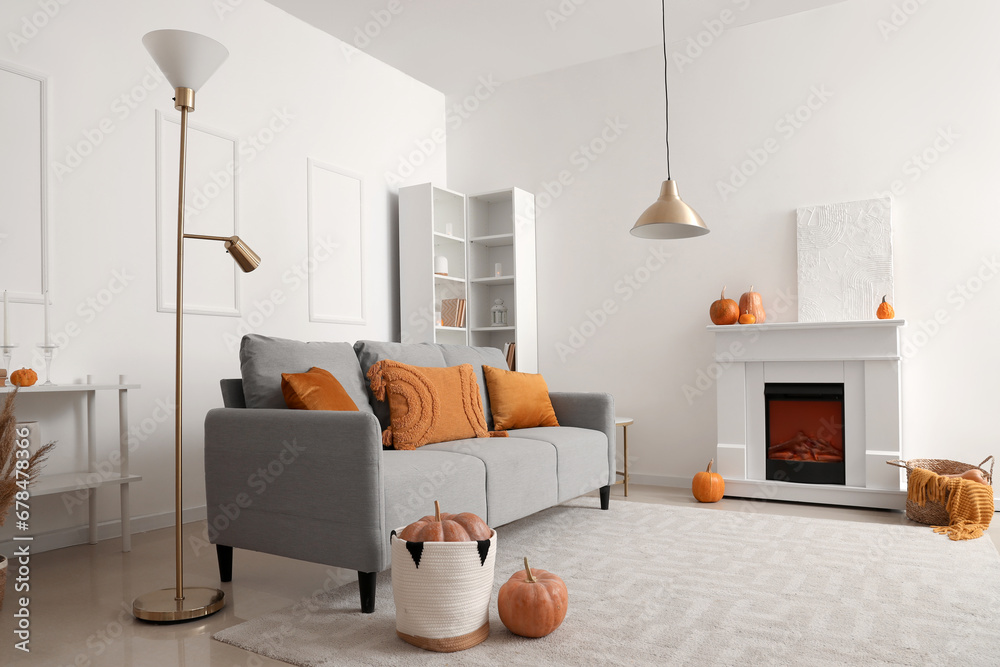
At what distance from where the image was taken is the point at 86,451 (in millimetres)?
3426

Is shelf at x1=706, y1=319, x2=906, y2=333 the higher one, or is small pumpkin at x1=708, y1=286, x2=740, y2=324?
small pumpkin at x1=708, y1=286, x2=740, y2=324

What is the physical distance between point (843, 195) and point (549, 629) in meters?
3.53

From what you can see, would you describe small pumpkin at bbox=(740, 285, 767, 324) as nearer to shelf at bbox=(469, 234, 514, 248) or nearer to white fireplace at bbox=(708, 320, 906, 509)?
white fireplace at bbox=(708, 320, 906, 509)

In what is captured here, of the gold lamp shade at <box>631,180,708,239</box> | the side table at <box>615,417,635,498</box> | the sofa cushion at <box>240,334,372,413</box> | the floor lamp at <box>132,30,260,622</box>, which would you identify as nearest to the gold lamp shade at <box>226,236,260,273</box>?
the floor lamp at <box>132,30,260,622</box>

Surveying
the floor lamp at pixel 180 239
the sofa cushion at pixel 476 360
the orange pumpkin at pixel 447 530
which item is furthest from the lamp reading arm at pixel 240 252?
the sofa cushion at pixel 476 360

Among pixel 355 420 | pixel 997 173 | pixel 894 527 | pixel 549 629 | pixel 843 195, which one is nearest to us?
pixel 549 629

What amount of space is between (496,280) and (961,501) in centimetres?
329

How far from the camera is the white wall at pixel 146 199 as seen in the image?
3357mm

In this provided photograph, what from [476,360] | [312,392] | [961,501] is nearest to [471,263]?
[476,360]

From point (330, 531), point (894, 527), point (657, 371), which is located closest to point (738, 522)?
point (894, 527)

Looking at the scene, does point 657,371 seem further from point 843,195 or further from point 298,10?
point 298,10

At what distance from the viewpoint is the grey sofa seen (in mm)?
2350

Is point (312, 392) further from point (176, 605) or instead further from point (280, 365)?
point (176, 605)

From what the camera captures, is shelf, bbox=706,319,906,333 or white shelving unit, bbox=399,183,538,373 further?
white shelving unit, bbox=399,183,538,373
